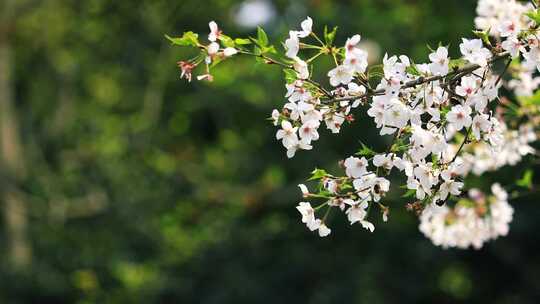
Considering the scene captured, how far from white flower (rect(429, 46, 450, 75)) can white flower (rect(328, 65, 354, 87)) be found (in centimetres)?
21

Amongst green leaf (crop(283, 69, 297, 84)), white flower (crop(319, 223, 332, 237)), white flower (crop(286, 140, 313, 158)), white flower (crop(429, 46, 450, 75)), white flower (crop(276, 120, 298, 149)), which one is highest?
green leaf (crop(283, 69, 297, 84))

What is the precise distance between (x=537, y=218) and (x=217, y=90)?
4334 mm

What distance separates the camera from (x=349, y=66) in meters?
2.04

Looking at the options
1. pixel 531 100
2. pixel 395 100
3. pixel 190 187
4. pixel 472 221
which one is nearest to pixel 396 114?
pixel 395 100

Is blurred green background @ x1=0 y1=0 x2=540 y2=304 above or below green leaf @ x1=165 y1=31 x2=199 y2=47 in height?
above

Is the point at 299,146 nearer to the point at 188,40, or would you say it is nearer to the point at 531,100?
the point at 188,40

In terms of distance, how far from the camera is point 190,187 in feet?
34.0

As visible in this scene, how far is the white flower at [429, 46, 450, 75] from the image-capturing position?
2.06 meters

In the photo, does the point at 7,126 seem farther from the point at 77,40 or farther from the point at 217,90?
the point at 217,90

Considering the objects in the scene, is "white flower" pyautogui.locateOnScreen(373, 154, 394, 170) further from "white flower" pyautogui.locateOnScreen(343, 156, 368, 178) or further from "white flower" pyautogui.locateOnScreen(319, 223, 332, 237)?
"white flower" pyautogui.locateOnScreen(319, 223, 332, 237)

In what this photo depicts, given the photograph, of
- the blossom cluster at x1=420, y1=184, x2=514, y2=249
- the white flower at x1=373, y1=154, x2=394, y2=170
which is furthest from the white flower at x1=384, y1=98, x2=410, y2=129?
the blossom cluster at x1=420, y1=184, x2=514, y2=249

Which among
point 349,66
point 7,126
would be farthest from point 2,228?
point 349,66

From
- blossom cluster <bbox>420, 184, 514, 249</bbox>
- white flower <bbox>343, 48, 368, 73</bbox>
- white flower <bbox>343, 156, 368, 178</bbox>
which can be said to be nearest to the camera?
white flower <bbox>343, 48, 368, 73</bbox>

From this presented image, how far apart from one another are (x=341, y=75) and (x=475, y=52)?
350 millimetres
